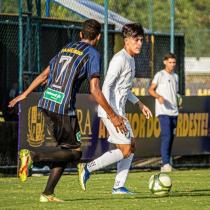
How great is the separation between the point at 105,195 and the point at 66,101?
195 centimetres

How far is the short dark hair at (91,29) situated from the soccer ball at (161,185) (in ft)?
6.96

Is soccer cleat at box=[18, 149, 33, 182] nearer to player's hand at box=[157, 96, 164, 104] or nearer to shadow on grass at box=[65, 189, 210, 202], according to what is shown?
shadow on grass at box=[65, 189, 210, 202]

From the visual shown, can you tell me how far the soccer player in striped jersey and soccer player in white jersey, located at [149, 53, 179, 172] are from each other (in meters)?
7.61

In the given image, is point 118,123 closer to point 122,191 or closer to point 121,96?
point 121,96

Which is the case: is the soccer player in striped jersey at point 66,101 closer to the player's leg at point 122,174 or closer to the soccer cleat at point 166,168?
the player's leg at point 122,174

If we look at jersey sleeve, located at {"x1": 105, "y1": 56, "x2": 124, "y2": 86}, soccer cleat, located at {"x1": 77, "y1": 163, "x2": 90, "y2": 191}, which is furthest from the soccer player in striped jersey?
jersey sleeve, located at {"x1": 105, "y1": 56, "x2": 124, "y2": 86}

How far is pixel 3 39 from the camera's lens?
60.9 feet

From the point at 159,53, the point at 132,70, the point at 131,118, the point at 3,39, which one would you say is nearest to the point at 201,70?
the point at 159,53

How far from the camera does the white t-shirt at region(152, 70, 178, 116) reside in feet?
63.8

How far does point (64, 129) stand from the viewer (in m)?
11.6

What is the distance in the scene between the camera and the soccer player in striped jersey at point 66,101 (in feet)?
38.1

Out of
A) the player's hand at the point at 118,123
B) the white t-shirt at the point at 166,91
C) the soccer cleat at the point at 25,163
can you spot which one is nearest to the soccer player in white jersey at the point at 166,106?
the white t-shirt at the point at 166,91

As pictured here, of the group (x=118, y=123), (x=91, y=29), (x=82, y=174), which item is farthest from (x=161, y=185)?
(x=91, y=29)

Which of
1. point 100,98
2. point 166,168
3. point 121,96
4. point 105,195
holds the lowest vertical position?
point 166,168
